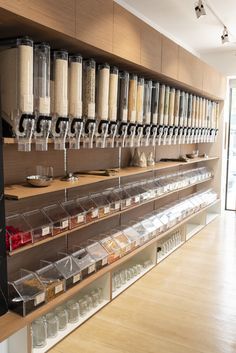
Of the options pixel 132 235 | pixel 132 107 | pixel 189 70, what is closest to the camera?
pixel 132 107

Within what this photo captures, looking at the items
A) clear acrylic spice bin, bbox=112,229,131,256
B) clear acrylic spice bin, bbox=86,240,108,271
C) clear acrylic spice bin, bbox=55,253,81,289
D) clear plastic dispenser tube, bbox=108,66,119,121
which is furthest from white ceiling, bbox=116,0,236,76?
clear acrylic spice bin, bbox=55,253,81,289

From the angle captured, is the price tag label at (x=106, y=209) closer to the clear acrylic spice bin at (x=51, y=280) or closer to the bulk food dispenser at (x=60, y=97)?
the clear acrylic spice bin at (x=51, y=280)

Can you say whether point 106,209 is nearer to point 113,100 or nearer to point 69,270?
point 69,270

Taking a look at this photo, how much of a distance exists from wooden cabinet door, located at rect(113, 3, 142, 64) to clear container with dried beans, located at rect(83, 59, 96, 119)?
0.21m

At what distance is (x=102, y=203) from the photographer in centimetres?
288

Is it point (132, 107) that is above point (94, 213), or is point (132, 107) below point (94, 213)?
above

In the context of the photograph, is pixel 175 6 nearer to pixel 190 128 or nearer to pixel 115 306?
pixel 190 128

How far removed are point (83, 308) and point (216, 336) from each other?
96cm

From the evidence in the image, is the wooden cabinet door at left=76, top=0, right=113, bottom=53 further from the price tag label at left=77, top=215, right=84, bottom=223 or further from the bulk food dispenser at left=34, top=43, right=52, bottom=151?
the price tag label at left=77, top=215, right=84, bottom=223

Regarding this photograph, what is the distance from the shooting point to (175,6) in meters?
3.64

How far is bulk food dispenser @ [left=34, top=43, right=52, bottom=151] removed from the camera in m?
2.05

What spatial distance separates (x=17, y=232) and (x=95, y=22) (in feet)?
4.68

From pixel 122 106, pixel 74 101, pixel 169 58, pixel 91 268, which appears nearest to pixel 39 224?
pixel 91 268

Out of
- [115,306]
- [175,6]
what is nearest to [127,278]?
[115,306]
